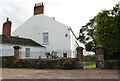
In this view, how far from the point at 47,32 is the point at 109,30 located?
57.6 feet

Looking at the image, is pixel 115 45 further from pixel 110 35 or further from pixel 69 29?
pixel 69 29

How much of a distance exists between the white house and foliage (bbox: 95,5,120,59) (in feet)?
42.1

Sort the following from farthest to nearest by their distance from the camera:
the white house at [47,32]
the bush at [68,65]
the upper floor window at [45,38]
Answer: the upper floor window at [45,38], the white house at [47,32], the bush at [68,65]

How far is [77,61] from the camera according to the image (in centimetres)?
1956

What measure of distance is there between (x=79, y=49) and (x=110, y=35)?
328cm

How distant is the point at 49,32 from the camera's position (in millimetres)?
34438

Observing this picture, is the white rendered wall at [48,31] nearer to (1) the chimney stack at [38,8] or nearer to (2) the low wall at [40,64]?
(1) the chimney stack at [38,8]

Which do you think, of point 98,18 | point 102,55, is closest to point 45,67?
point 102,55

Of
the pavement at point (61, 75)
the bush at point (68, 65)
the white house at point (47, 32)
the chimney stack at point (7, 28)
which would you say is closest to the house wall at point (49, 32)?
the white house at point (47, 32)

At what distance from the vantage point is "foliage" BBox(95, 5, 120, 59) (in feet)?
58.3

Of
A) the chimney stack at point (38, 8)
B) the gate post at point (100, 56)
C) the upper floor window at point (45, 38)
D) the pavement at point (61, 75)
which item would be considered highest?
the chimney stack at point (38, 8)

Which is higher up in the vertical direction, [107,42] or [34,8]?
[34,8]

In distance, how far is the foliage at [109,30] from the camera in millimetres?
17766

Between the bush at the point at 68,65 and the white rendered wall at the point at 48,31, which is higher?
the white rendered wall at the point at 48,31
